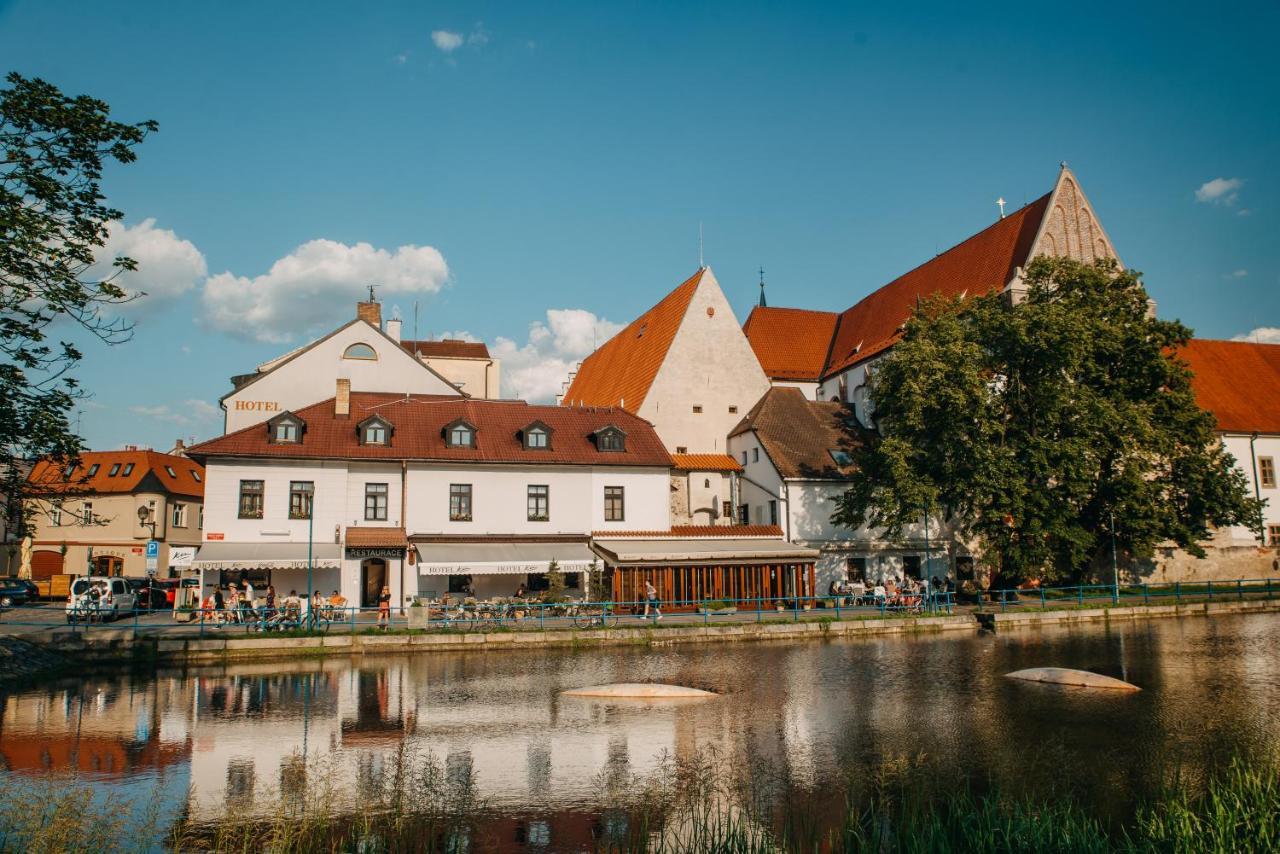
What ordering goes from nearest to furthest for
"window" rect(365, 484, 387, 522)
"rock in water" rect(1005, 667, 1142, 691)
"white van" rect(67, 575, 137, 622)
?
"rock in water" rect(1005, 667, 1142, 691) < "white van" rect(67, 575, 137, 622) < "window" rect(365, 484, 387, 522)

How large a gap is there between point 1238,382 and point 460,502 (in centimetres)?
4722

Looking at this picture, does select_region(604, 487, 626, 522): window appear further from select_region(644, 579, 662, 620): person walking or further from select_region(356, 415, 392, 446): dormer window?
select_region(356, 415, 392, 446): dormer window

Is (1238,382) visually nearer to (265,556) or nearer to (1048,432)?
(1048,432)

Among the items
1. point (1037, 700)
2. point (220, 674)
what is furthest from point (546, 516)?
point (1037, 700)

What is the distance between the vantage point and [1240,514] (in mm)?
39812

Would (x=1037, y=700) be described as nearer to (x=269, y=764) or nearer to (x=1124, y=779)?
(x=1124, y=779)

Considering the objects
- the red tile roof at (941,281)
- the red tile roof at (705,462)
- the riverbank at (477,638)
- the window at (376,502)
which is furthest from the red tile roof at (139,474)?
the red tile roof at (941,281)

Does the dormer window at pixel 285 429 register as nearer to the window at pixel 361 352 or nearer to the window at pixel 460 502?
the window at pixel 460 502

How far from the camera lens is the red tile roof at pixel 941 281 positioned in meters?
48.6

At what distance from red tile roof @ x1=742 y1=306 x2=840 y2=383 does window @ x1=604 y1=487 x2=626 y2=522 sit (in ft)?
74.3

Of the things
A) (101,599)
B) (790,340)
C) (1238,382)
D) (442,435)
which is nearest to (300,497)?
(442,435)

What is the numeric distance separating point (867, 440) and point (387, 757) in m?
35.8

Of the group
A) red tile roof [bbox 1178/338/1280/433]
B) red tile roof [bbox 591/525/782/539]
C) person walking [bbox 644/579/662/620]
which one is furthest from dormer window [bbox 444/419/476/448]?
red tile roof [bbox 1178/338/1280/433]

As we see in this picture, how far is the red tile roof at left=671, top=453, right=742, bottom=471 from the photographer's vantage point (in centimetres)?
4575
